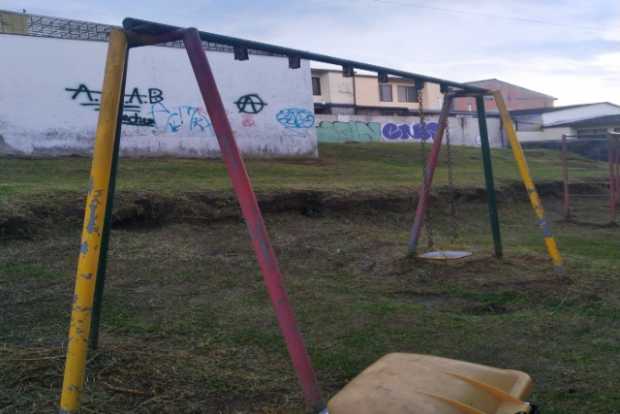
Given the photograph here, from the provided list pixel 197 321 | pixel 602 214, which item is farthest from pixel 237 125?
pixel 197 321

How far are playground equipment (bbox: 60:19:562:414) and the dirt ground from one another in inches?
19.9

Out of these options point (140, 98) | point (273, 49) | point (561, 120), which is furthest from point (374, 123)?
point (273, 49)

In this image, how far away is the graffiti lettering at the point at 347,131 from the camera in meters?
34.2

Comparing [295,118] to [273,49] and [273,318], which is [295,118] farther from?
[273,49]

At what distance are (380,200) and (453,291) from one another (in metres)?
5.22

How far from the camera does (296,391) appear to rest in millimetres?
3943

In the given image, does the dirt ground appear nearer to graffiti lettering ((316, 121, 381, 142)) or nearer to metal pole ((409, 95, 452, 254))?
metal pole ((409, 95, 452, 254))

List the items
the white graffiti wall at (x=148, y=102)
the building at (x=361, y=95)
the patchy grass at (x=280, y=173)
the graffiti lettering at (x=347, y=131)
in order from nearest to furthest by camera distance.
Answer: the patchy grass at (x=280, y=173), the white graffiti wall at (x=148, y=102), the graffiti lettering at (x=347, y=131), the building at (x=361, y=95)

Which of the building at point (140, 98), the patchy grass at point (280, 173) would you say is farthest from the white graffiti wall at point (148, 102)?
the patchy grass at point (280, 173)

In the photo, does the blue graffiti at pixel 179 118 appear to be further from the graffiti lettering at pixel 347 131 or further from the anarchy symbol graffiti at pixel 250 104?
the graffiti lettering at pixel 347 131

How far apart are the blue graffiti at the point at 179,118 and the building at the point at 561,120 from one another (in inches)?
1211

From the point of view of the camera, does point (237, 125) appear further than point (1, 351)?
Yes

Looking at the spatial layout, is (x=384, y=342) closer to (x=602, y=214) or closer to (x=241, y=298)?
(x=241, y=298)

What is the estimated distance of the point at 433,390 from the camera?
8.81 feet
